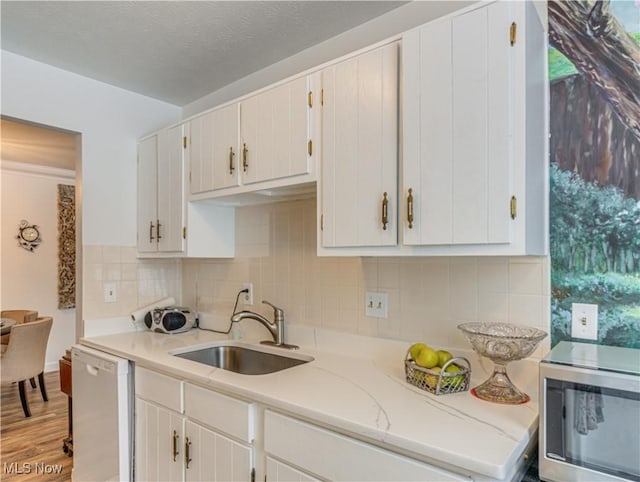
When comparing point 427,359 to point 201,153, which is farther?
point 201,153

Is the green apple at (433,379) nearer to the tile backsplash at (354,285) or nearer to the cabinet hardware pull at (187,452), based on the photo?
the tile backsplash at (354,285)

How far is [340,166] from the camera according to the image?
61.9 inches

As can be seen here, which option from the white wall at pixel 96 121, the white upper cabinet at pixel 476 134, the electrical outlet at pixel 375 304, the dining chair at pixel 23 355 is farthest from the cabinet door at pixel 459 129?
the dining chair at pixel 23 355

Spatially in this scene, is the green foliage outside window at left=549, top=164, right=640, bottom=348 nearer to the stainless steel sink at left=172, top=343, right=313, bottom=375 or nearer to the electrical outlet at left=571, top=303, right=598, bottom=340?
the electrical outlet at left=571, top=303, right=598, bottom=340

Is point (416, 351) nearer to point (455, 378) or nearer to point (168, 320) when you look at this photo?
point (455, 378)

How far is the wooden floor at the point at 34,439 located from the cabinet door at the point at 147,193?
1553mm

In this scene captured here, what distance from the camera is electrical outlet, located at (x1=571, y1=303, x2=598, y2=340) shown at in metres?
1.28

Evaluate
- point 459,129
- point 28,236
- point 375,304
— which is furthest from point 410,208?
point 28,236

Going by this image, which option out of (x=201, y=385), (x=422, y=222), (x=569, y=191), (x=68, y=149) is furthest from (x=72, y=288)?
(x=569, y=191)

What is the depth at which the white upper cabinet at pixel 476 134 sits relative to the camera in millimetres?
1187

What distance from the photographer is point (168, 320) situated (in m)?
2.53

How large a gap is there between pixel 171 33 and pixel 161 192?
90 centimetres

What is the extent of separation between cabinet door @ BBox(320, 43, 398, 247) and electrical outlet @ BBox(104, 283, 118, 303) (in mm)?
1640

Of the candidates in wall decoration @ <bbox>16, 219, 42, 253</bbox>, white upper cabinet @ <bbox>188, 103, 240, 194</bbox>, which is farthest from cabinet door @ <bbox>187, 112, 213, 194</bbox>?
wall decoration @ <bbox>16, 219, 42, 253</bbox>
